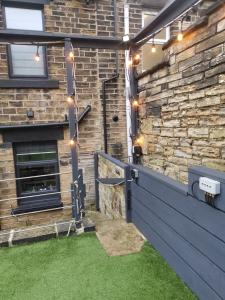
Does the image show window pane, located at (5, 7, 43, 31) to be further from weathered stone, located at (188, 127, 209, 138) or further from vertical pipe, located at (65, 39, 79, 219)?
weathered stone, located at (188, 127, 209, 138)

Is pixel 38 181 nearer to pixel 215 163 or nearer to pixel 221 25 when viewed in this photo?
pixel 215 163

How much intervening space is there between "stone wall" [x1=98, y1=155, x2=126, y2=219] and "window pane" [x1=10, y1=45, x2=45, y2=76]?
2188 mm

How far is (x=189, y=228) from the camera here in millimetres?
2332

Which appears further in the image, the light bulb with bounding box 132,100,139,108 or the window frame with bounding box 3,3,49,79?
the window frame with bounding box 3,3,49,79

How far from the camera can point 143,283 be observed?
250 centimetres

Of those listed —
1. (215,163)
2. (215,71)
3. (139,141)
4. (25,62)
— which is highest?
(25,62)

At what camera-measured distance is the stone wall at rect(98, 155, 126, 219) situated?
415 centimetres

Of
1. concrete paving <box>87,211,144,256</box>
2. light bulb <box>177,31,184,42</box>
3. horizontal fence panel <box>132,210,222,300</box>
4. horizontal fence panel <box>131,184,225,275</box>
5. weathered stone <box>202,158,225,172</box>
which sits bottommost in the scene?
concrete paving <box>87,211,144,256</box>

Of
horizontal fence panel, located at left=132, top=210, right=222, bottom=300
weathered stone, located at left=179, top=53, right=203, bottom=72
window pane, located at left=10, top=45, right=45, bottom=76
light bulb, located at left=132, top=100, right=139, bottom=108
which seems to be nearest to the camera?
horizontal fence panel, located at left=132, top=210, right=222, bottom=300

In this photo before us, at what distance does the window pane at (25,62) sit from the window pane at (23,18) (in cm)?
39

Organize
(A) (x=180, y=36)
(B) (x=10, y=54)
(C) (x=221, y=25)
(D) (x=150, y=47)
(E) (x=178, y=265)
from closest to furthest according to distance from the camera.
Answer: (E) (x=178, y=265)
(C) (x=221, y=25)
(A) (x=180, y=36)
(B) (x=10, y=54)
(D) (x=150, y=47)

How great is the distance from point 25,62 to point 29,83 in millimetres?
455

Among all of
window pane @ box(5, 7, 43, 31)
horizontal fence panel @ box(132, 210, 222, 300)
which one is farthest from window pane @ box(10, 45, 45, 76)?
horizontal fence panel @ box(132, 210, 222, 300)

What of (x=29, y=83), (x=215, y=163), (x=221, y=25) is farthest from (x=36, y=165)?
(x=221, y=25)
